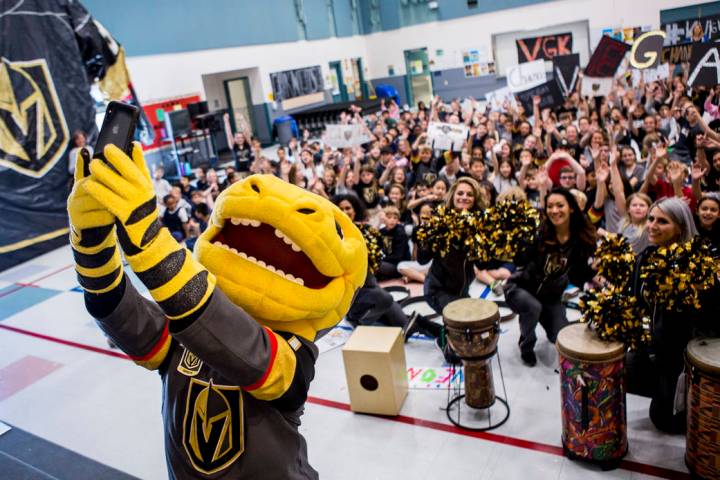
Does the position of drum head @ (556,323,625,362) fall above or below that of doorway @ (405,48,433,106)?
below

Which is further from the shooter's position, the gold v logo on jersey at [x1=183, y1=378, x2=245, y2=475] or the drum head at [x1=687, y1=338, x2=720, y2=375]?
the drum head at [x1=687, y1=338, x2=720, y2=375]

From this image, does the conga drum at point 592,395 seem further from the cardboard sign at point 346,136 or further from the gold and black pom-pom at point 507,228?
the cardboard sign at point 346,136

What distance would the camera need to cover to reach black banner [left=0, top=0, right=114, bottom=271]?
959 cm

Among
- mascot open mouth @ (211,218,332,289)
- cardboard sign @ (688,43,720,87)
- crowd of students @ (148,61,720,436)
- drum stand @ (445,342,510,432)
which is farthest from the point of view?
cardboard sign @ (688,43,720,87)

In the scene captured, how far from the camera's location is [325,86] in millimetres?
22984

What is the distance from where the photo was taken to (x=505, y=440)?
3.64m

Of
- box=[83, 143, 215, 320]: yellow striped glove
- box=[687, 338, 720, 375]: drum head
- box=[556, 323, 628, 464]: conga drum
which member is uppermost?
box=[83, 143, 215, 320]: yellow striped glove

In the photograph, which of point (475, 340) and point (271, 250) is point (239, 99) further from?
point (271, 250)

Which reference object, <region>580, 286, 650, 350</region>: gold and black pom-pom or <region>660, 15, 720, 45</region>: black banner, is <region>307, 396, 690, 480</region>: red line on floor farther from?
<region>660, 15, 720, 45</region>: black banner

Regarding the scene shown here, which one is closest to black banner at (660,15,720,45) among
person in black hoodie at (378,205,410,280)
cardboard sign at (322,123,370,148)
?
cardboard sign at (322,123,370,148)

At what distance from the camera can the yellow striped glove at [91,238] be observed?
1.67 meters

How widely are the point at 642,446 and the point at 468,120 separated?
9602 millimetres

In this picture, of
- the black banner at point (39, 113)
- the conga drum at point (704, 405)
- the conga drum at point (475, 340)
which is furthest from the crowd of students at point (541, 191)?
the black banner at point (39, 113)

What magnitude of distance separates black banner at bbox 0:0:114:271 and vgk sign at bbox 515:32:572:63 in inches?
369
